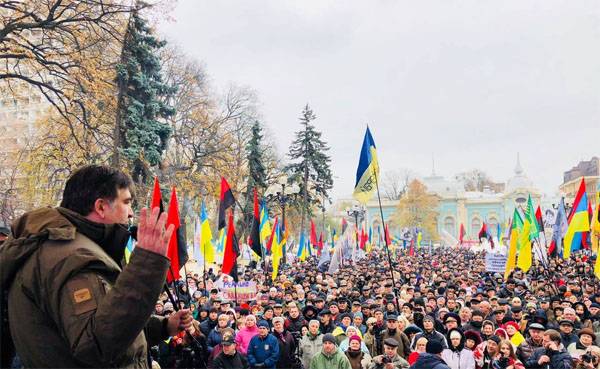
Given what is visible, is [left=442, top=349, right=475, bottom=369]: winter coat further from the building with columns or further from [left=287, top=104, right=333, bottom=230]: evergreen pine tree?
the building with columns

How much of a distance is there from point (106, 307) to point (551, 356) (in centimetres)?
680

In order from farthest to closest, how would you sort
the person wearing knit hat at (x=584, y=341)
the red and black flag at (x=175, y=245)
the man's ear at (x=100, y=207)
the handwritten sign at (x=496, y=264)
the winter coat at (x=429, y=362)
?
the handwritten sign at (x=496, y=264) < the red and black flag at (x=175, y=245) < the person wearing knit hat at (x=584, y=341) < the winter coat at (x=429, y=362) < the man's ear at (x=100, y=207)

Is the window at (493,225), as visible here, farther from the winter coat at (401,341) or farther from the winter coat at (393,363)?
the winter coat at (393,363)

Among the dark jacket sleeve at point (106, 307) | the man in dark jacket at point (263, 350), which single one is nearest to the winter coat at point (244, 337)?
the man in dark jacket at point (263, 350)

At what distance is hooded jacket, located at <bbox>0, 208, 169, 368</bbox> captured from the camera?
165 cm

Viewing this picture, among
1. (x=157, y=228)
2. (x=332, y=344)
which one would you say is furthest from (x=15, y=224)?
(x=332, y=344)

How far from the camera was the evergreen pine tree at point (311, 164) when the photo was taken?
4516 centimetres

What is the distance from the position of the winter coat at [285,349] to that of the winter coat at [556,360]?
11.8 feet

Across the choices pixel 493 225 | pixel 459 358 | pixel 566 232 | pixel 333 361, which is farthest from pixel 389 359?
pixel 493 225

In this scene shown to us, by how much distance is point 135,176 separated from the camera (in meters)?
24.1

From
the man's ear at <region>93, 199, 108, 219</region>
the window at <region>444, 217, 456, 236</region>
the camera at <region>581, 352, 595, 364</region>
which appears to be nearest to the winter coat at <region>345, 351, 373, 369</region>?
the camera at <region>581, 352, 595, 364</region>

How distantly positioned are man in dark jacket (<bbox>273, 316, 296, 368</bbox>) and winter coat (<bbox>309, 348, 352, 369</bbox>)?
138cm

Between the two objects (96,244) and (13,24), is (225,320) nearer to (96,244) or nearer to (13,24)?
(96,244)

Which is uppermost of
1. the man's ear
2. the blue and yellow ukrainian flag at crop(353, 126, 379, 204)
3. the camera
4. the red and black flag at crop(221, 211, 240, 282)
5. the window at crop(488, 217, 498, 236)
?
the window at crop(488, 217, 498, 236)
